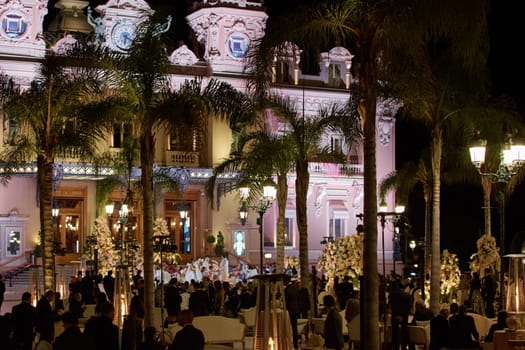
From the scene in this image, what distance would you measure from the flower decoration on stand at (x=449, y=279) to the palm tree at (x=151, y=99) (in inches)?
408

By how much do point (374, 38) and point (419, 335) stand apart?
20.8 ft

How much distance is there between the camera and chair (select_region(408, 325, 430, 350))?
65.5 ft

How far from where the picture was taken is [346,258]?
30.0 meters

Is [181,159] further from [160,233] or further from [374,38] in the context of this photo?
[374,38]

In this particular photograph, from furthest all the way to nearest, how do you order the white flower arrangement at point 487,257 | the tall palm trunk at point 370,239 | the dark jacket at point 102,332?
the white flower arrangement at point 487,257
the tall palm trunk at point 370,239
the dark jacket at point 102,332

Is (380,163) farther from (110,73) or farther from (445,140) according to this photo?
(110,73)

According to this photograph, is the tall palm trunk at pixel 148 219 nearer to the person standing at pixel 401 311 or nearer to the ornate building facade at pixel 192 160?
the person standing at pixel 401 311

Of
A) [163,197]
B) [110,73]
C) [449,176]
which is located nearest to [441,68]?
[110,73]

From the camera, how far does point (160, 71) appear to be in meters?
22.7

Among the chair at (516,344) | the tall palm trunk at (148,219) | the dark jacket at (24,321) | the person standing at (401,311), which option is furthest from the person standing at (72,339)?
the tall palm trunk at (148,219)

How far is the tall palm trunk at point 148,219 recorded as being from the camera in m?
21.2

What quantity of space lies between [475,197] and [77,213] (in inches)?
947

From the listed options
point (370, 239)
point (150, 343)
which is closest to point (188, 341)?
point (150, 343)

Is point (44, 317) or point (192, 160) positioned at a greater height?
point (192, 160)
